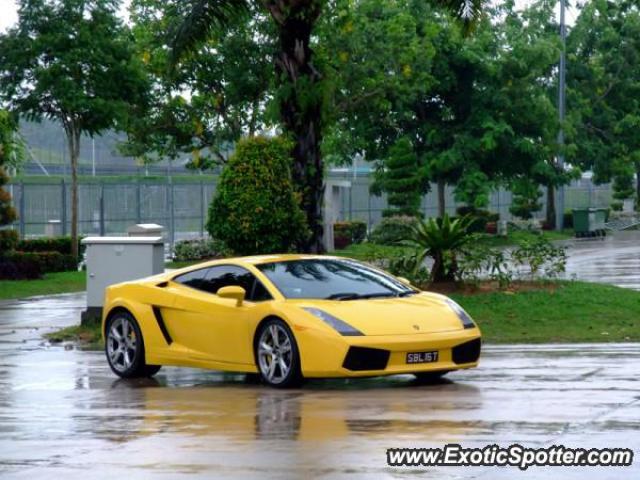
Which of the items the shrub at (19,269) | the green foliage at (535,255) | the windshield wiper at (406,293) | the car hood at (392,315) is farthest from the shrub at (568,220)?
the car hood at (392,315)

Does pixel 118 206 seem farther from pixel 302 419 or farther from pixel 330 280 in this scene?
pixel 302 419

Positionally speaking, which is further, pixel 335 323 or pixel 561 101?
pixel 561 101

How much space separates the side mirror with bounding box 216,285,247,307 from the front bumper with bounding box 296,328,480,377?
1035 millimetres

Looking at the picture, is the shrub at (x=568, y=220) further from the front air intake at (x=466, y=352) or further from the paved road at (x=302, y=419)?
the front air intake at (x=466, y=352)

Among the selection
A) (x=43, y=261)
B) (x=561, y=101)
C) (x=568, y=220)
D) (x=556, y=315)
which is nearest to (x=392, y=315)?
(x=556, y=315)

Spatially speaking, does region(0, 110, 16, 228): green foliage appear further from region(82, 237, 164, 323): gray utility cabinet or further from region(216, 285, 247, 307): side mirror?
region(216, 285, 247, 307): side mirror

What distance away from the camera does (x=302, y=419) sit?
39.9 ft

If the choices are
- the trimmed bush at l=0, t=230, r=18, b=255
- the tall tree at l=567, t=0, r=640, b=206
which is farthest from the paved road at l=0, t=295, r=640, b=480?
the tall tree at l=567, t=0, r=640, b=206

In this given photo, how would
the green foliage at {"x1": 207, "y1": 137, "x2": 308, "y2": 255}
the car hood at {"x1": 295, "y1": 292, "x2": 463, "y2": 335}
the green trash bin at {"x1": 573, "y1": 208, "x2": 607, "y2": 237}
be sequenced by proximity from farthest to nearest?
the green trash bin at {"x1": 573, "y1": 208, "x2": 607, "y2": 237}, the green foliage at {"x1": 207, "y1": 137, "x2": 308, "y2": 255}, the car hood at {"x1": 295, "y1": 292, "x2": 463, "y2": 335}

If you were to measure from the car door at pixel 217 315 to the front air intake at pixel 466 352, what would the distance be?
1.89m

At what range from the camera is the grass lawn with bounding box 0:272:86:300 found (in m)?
31.9

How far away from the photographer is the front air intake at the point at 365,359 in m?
14.2

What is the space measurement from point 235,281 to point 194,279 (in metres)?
0.69

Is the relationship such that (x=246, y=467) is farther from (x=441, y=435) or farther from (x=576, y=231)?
(x=576, y=231)
